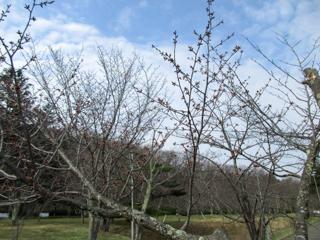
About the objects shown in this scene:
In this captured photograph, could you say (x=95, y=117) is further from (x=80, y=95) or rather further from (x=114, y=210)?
(x=114, y=210)

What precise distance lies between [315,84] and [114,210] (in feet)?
6.25

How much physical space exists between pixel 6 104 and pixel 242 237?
55.2 ft

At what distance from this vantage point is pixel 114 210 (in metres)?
2.74

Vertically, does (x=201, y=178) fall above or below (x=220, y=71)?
below

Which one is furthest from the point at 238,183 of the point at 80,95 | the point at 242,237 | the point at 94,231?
the point at 242,237

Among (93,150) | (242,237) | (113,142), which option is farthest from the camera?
(242,237)

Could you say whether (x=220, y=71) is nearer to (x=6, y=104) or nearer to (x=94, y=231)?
(x=6, y=104)

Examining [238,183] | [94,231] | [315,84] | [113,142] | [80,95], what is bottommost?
[94,231]

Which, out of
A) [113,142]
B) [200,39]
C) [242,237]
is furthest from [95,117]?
[242,237]

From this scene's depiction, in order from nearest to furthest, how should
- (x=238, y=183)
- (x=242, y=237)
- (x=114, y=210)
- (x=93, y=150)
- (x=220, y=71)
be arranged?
(x=114, y=210), (x=220, y=71), (x=238, y=183), (x=93, y=150), (x=242, y=237)

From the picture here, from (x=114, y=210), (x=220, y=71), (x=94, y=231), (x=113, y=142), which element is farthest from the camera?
(x=113, y=142)

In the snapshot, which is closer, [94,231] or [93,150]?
[94,231]

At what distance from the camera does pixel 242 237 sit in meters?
20.0

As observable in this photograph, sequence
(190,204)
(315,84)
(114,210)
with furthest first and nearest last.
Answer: (190,204)
(315,84)
(114,210)
